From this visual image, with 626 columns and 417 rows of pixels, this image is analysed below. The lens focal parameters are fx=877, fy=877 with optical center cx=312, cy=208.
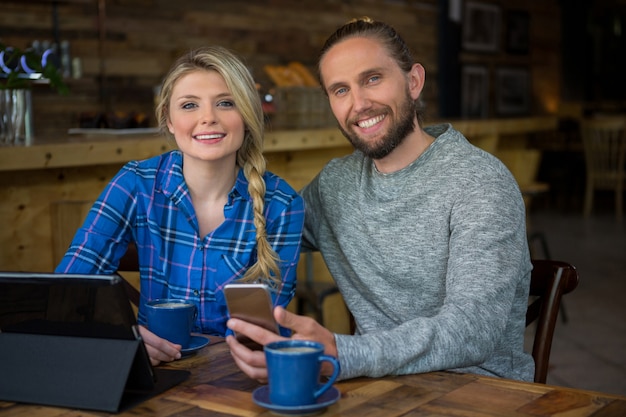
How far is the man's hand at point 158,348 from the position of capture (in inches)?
58.5

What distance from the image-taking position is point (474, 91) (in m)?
9.99

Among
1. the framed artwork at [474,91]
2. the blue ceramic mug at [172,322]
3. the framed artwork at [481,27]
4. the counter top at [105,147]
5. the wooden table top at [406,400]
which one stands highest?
the framed artwork at [481,27]

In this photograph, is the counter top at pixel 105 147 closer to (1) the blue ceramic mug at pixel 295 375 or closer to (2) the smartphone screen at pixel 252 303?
(2) the smartphone screen at pixel 252 303

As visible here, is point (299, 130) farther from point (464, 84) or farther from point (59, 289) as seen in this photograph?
point (464, 84)

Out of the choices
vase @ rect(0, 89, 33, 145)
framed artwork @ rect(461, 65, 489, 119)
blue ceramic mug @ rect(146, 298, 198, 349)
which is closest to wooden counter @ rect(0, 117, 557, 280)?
vase @ rect(0, 89, 33, 145)

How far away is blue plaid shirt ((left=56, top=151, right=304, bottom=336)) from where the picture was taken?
6.35ft

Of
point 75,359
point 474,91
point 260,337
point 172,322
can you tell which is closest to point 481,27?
point 474,91

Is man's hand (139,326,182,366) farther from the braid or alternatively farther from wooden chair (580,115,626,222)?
wooden chair (580,115,626,222)

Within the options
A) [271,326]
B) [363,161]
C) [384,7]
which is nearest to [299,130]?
[363,161]

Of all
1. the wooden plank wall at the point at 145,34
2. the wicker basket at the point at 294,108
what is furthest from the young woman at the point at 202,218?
the wicker basket at the point at 294,108

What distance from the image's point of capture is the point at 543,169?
1064 centimetres

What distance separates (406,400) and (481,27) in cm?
932

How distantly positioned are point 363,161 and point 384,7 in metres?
6.73

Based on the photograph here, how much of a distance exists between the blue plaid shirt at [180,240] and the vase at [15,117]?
1389 millimetres
